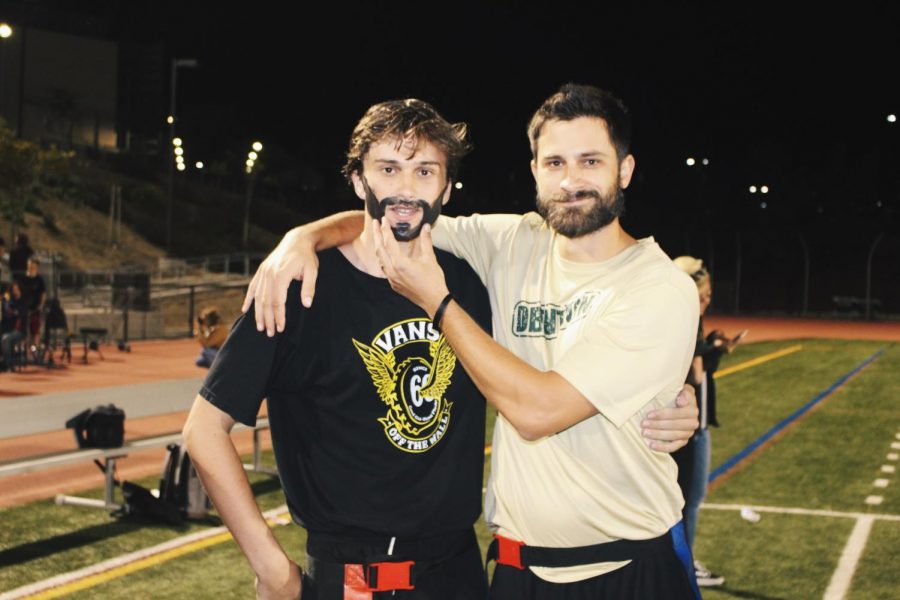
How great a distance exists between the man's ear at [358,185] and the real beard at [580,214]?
1.83 feet

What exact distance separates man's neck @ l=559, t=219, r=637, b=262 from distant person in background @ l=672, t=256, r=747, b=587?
142 inches

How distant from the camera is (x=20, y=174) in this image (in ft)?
134

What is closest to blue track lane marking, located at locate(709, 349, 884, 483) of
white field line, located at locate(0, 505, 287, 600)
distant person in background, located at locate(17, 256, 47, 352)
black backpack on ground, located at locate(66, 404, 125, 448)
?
white field line, located at locate(0, 505, 287, 600)

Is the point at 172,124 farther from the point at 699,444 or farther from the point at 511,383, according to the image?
the point at 511,383

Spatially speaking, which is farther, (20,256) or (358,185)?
(20,256)

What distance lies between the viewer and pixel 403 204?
3035mm

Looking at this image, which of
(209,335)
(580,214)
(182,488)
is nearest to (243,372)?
(580,214)

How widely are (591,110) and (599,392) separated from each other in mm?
850

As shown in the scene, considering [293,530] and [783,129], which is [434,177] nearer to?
[293,530]

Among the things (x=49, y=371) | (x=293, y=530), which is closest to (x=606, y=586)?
(x=293, y=530)

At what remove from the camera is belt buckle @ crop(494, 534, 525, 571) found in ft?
10.6

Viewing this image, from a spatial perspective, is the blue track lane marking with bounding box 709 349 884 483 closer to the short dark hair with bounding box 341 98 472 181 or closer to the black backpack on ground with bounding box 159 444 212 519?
the black backpack on ground with bounding box 159 444 212 519

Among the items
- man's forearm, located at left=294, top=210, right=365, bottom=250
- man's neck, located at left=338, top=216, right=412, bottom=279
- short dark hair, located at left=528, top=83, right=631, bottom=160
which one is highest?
short dark hair, located at left=528, top=83, right=631, bottom=160

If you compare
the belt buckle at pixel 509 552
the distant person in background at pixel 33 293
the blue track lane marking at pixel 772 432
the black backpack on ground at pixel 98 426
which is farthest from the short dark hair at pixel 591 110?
the distant person in background at pixel 33 293
